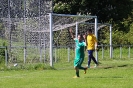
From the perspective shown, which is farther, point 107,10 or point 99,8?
point 99,8

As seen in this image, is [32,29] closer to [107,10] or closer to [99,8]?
[107,10]

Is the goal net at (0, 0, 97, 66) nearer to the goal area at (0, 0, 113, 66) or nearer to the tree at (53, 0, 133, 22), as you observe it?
the goal area at (0, 0, 113, 66)

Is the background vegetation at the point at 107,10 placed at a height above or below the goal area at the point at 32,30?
above

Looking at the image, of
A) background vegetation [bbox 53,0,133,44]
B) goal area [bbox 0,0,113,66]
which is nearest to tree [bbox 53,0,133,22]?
background vegetation [bbox 53,0,133,44]

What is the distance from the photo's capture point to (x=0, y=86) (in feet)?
43.8

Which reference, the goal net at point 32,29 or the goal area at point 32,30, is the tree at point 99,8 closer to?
the goal net at point 32,29

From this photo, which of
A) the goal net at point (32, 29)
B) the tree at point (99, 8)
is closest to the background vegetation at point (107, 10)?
the tree at point (99, 8)

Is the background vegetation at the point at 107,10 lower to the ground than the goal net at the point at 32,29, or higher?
higher

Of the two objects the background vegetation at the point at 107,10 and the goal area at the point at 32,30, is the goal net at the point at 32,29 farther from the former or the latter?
the background vegetation at the point at 107,10

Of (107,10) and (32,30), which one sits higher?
(107,10)

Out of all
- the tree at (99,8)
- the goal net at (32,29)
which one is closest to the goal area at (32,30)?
the goal net at (32,29)

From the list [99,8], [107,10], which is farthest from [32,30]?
[99,8]

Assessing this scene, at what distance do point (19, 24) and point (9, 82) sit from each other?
9696 millimetres

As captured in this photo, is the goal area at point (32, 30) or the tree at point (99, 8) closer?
the goal area at point (32, 30)
